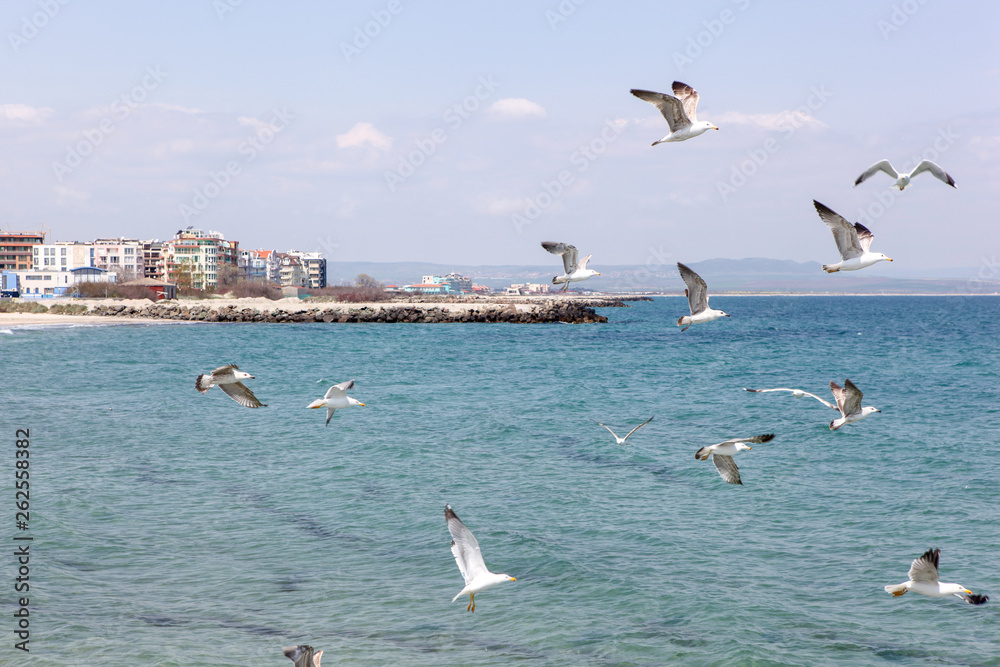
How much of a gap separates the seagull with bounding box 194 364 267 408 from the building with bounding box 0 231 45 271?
172 metres

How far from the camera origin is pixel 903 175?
10.9 metres

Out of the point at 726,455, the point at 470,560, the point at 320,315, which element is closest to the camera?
the point at 470,560

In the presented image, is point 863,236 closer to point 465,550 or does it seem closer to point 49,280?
point 465,550

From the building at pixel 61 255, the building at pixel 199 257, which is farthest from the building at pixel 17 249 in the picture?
the building at pixel 199 257

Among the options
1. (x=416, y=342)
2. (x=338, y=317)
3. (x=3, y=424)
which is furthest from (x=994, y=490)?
(x=338, y=317)

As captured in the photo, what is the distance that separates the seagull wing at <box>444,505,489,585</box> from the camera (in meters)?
7.42

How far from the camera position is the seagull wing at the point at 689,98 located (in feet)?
34.9

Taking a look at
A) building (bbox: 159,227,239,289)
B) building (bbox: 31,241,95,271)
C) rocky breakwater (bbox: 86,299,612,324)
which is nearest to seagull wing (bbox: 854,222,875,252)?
rocky breakwater (bbox: 86,299,612,324)

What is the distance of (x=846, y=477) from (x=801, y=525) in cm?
429

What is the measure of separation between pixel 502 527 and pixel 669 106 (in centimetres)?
738

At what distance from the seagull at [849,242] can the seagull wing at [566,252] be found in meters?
3.93

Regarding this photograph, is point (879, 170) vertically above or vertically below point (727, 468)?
above

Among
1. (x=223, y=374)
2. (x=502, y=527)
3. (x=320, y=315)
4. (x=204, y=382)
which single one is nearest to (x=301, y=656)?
(x=204, y=382)

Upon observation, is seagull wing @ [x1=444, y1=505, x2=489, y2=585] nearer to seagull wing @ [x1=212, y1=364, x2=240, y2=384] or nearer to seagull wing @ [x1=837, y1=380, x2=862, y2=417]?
seagull wing @ [x1=212, y1=364, x2=240, y2=384]
